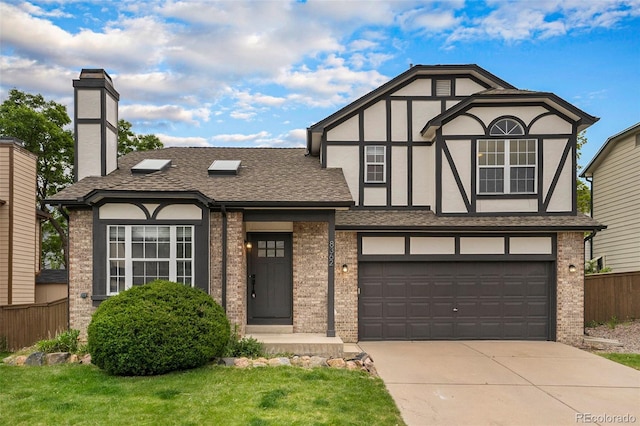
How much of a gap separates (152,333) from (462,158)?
8.48 metres

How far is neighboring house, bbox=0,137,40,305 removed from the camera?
50.7 ft

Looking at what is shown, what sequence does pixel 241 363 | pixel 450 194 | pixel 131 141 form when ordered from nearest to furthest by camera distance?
pixel 241 363, pixel 450 194, pixel 131 141

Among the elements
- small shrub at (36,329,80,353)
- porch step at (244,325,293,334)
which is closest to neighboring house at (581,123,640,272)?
porch step at (244,325,293,334)

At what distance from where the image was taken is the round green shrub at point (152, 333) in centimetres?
792

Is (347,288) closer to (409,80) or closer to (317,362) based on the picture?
(317,362)

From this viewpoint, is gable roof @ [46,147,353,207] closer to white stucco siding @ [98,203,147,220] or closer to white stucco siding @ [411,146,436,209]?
white stucco siding @ [98,203,147,220]

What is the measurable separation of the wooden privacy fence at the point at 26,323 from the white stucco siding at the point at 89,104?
5.53 metres

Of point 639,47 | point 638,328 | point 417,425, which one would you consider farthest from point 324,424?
point 639,47

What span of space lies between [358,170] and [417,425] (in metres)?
7.65

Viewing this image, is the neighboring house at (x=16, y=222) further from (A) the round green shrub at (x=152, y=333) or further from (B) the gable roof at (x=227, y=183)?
(A) the round green shrub at (x=152, y=333)

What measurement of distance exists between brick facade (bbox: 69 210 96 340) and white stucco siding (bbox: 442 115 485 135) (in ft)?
29.1

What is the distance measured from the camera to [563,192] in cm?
1229

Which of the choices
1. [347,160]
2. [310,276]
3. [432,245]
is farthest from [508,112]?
[310,276]

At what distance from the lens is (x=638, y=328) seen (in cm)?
1345
